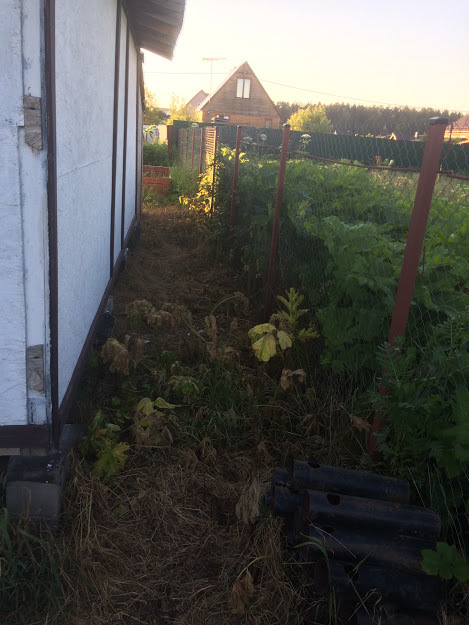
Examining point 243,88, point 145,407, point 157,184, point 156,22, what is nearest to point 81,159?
point 145,407

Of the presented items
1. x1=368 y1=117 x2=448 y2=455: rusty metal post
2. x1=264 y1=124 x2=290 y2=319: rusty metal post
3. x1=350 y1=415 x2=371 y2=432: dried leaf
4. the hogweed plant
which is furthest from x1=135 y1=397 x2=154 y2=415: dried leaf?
x1=264 y1=124 x2=290 y2=319: rusty metal post

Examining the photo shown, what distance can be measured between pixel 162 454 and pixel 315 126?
159 ft

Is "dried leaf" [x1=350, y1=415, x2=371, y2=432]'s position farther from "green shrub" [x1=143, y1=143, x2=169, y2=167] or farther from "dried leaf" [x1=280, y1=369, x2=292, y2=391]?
"green shrub" [x1=143, y1=143, x2=169, y2=167]

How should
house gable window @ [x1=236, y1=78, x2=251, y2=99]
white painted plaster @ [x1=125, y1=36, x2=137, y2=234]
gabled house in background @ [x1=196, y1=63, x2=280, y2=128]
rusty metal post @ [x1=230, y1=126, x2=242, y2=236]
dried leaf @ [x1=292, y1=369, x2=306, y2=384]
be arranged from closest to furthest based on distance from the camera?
dried leaf @ [x1=292, y1=369, x2=306, y2=384] → white painted plaster @ [x1=125, y1=36, x2=137, y2=234] → rusty metal post @ [x1=230, y1=126, x2=242, y2=236] → gabled house in background @ [x1=196, y1=63, x2=280, y2=128] → house gable window @ [x1=236, y1=78, x2=251, y2=99]

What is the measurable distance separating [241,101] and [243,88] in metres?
1.31

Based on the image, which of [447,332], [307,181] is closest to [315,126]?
[307,181]

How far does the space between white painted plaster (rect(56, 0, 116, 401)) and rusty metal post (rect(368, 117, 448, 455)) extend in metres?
1.62

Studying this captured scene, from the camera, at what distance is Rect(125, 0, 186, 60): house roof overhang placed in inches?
223

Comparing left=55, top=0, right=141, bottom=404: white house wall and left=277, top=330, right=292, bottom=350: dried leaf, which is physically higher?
left=55, top=0, right=141, bottom=404: white house wall

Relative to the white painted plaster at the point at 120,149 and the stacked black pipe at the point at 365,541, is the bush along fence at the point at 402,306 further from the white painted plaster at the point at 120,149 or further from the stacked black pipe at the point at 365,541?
the white painted plaster at the point at 120,149

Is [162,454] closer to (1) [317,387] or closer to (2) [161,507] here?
(2) [161,507]

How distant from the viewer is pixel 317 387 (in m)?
3.72

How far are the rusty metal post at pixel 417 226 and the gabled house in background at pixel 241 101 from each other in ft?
172

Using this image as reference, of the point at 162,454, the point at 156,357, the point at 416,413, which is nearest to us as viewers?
the point at 416,413
